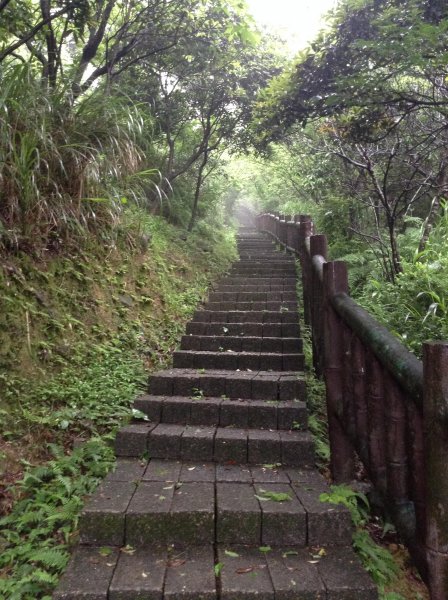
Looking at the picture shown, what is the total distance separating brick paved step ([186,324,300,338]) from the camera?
476cm

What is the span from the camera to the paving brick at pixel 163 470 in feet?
8.51

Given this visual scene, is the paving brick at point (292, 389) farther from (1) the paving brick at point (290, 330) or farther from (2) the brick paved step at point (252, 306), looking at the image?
(2) the brick paved step at point (252, 306)

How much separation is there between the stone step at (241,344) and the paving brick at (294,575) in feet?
7.90

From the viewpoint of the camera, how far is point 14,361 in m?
3.02

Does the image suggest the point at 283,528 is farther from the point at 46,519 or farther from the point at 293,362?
the point at 293,362

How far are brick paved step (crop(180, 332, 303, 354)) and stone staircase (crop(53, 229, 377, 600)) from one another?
1.35 feet

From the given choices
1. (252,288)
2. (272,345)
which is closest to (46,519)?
(272,345)

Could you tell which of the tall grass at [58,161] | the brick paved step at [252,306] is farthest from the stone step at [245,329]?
the tall grass at [58,161]

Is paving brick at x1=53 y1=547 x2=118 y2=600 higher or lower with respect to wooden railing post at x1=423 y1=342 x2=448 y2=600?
lower

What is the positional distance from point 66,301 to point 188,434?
1.55m

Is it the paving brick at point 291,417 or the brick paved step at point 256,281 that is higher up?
the brick paved step at point 256,281

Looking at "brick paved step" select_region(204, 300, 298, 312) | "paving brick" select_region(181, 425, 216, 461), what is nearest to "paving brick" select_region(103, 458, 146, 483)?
"paving brick" select_region(181, 425, 216, 461)

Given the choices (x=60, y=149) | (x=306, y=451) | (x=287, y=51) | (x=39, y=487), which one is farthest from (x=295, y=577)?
(x=287, y=51)

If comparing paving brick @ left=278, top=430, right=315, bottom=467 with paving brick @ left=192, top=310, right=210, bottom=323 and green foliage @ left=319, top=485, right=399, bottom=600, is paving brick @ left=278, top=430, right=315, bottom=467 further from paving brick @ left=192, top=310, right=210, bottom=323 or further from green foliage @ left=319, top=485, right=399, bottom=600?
paving brick @ left=192, top=310, right=210, bottom=323
